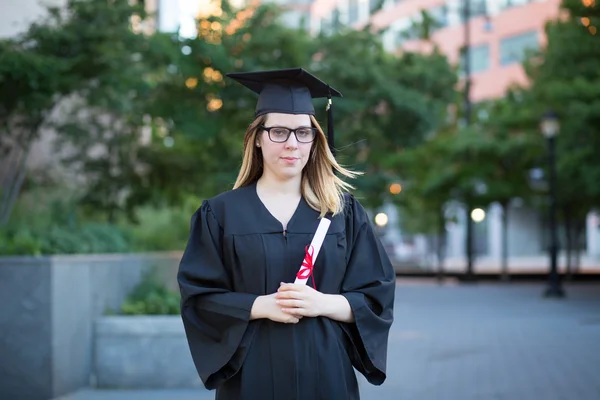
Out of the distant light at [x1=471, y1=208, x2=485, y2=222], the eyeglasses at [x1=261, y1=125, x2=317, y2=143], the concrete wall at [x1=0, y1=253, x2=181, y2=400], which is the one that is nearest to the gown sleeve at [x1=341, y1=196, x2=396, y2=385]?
the eyeglasses at [x1=261, y1=125, x2=317, y2=143]

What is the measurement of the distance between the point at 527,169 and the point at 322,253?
28205 millimetres

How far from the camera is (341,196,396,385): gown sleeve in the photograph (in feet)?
11.7

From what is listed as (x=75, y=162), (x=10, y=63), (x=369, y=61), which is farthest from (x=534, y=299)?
(x=10, y=63)

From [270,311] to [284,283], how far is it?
121 mm

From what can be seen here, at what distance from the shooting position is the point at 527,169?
101ft

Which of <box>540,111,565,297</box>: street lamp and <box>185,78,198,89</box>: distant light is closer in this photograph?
<box>185,78,198,89</box>: distant light

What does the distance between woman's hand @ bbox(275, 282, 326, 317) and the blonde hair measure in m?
0.45

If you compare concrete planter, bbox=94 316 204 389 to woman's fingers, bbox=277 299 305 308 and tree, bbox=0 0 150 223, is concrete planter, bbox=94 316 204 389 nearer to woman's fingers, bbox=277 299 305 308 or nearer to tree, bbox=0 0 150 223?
tree, bbox=0 0 150 223

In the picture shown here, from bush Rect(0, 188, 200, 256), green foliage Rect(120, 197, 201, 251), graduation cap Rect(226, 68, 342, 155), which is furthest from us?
green foliage Rect(120, 197, 201, 251)

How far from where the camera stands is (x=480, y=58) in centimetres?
5662

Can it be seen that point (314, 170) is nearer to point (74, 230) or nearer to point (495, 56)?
Answer: point (74, 230)

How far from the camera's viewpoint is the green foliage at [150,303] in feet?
31.3

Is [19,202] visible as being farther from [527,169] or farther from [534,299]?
[527,169]

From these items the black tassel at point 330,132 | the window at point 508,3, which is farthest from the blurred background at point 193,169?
the window at point 508,3
